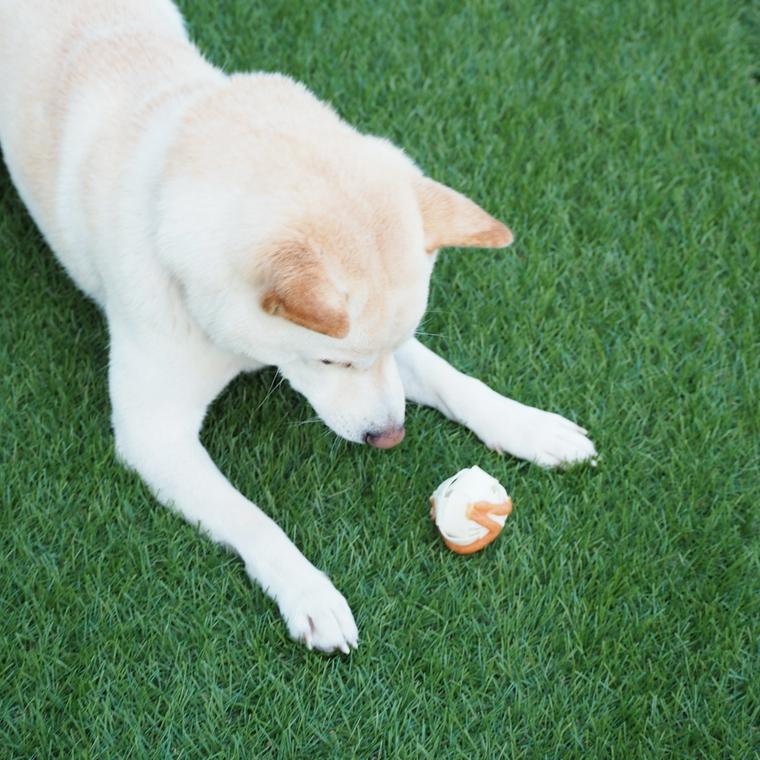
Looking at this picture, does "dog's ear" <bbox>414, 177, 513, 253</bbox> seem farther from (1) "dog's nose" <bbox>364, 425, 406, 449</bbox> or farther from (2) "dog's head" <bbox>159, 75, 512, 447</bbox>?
(1) "dog's nose" <bbox>364, 425, 406, 449</bbox>

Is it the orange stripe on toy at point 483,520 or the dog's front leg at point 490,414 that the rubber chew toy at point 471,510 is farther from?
the dog's front leg at point 490,414

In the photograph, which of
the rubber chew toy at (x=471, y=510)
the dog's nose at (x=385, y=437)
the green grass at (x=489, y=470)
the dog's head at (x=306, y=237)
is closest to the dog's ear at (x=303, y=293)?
the dog's head at (x=306, y=237)

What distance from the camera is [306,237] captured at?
2252mm

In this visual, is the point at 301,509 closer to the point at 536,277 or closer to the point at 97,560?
the point at 97,560

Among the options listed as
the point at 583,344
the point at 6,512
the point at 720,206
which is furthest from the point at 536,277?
the point at 6,512

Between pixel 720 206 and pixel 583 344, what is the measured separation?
915mm

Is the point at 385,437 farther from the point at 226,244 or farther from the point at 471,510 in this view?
the point at 226,244

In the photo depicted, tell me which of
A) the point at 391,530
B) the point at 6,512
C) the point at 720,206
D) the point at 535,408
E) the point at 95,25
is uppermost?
the point at 95,25

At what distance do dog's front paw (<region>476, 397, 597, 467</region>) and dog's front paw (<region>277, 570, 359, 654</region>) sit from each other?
72cm

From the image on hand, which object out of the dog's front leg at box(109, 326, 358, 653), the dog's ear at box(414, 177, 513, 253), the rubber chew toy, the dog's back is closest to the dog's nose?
the rubber chew toy

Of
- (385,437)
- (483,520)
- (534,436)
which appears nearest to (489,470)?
(534,436)

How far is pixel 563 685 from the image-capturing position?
256 cm

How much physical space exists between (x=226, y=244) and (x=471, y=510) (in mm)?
937

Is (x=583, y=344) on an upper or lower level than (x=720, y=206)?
lower
